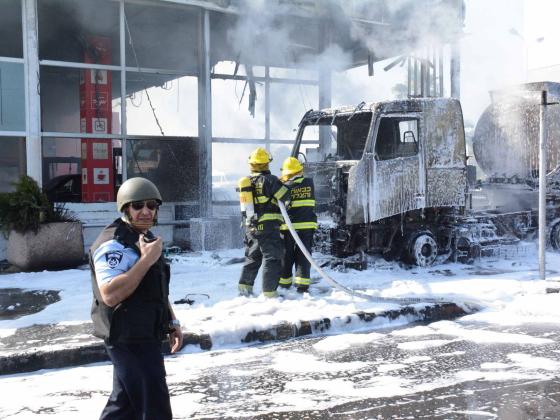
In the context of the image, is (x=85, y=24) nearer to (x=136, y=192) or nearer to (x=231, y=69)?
(x=231, y=69)

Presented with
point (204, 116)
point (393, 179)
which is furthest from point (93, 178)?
point (393, 179)

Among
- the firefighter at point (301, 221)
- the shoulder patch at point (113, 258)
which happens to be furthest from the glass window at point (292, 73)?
the shoulder patch at point (113, 258)

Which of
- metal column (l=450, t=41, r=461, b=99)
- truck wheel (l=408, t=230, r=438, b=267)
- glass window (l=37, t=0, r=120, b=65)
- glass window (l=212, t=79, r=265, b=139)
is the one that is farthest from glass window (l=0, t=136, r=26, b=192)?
metal column (l=450, t=41, r=461, b=99)

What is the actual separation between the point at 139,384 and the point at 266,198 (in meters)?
4.55

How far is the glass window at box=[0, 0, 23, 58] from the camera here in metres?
12.5

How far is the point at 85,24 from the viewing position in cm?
1270

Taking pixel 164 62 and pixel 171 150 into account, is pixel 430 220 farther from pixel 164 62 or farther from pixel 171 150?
pixel 164 62

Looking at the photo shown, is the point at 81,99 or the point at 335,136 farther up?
the point at 81,99

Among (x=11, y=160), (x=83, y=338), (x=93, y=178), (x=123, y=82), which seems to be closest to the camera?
(x=83, y=338)

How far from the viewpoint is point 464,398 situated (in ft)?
14.3

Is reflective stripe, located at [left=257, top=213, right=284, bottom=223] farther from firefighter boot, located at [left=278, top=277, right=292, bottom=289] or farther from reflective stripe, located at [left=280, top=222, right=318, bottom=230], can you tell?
firefighter boot, located at [left=278, top=277, right=292, bottom=289]

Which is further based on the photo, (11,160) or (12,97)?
(11,160)

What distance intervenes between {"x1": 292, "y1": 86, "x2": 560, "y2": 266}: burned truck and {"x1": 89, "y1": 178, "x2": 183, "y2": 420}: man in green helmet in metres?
6.25

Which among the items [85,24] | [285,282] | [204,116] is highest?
[85,24]
